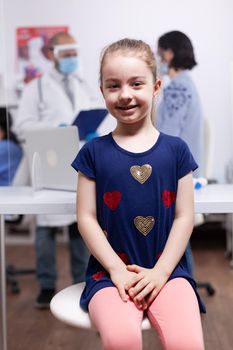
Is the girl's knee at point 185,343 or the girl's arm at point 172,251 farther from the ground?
the girl's arm at point 172,251

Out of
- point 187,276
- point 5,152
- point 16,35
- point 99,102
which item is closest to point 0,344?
point 187,276

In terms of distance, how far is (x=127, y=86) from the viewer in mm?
1142

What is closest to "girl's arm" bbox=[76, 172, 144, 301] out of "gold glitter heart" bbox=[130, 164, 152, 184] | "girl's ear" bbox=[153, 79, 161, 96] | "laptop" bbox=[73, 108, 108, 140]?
"gold glitter heart" bbox=[130, 164, 152, 184]

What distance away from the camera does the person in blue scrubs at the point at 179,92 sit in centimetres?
168

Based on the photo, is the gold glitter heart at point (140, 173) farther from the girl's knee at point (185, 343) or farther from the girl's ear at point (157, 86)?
the girl's knee at point (185, 343)

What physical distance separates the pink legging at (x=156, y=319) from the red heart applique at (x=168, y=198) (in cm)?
19

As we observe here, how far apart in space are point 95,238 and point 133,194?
0.44 feet

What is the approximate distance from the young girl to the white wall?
600 millimetres

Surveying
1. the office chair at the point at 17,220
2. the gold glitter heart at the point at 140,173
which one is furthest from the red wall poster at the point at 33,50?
the gold glitter heart at the point at 140,173

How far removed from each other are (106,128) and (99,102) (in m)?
0.44

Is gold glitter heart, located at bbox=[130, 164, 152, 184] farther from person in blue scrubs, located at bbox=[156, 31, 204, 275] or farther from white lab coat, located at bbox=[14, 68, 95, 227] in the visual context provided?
white lab coat, located at bbox=[14, 68, 95, 227]

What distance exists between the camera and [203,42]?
175 centimetres

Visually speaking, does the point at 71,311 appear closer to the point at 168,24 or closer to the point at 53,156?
the point at 53,156

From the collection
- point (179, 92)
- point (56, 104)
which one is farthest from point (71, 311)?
point (56, 104)
